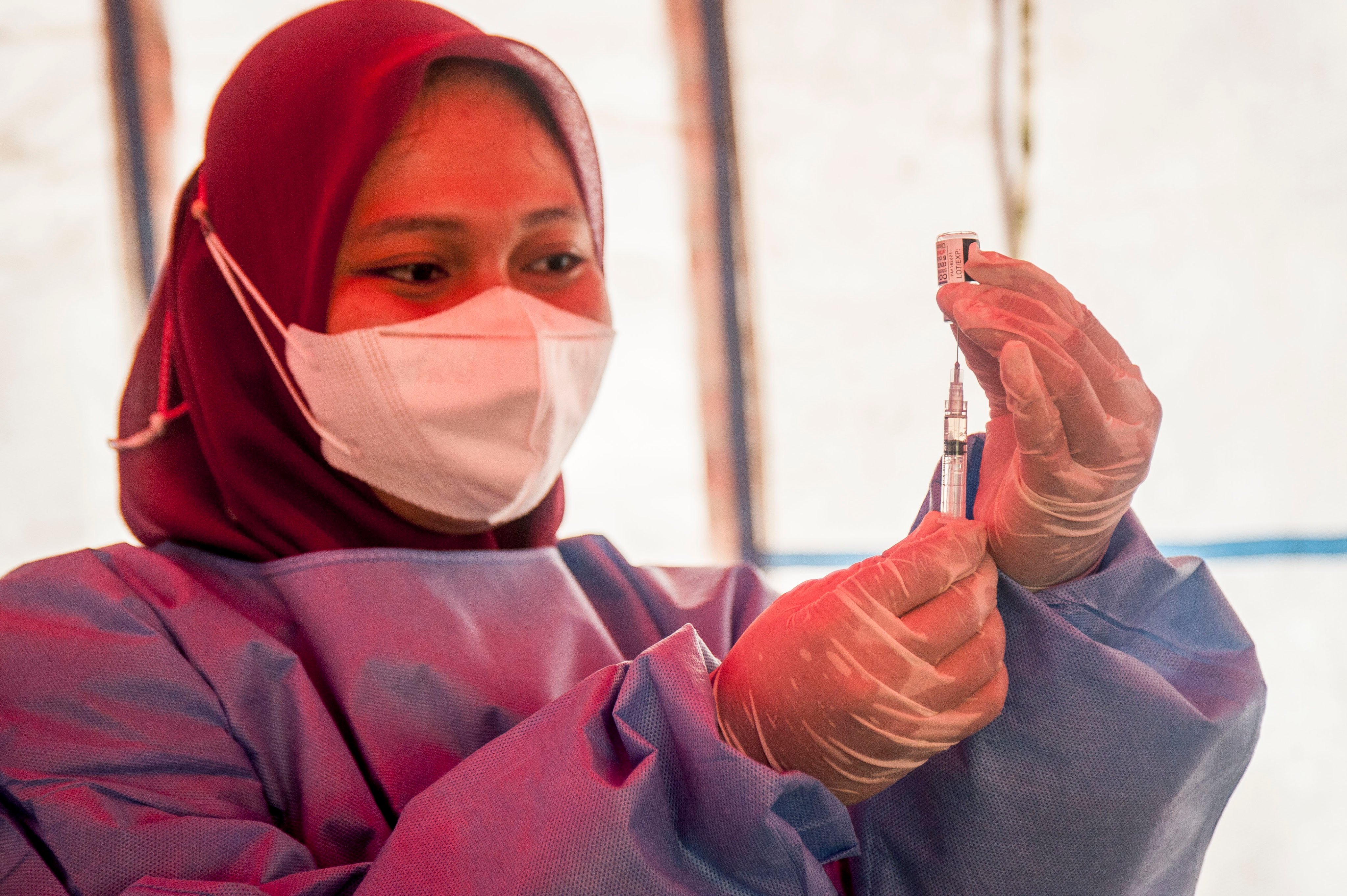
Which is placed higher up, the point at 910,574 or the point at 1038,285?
the point at 1038,285

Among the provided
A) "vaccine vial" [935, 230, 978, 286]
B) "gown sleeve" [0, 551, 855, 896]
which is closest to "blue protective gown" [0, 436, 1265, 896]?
"gown sleeve" [0, 551, 855, 896]

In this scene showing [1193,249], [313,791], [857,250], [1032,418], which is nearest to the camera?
[1032,418]

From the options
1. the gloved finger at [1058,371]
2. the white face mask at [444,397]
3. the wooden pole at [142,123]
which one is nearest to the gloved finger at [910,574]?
the gloved finger at [1058,371]

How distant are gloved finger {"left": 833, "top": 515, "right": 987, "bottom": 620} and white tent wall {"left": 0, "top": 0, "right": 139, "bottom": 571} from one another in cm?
276

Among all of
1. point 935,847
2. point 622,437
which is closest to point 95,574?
point 935,847

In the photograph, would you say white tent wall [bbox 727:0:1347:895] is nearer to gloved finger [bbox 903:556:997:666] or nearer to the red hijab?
the red hijab

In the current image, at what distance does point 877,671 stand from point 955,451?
20 centimetres

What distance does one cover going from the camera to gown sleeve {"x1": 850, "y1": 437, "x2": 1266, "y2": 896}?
0.70 metres

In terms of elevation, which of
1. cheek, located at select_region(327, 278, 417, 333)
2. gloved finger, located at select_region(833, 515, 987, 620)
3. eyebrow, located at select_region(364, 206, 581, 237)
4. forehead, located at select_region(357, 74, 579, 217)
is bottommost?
gloved finger, located at select_region(833, 515, 987, 620)

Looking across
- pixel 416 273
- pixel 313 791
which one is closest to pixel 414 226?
pixel 416 273

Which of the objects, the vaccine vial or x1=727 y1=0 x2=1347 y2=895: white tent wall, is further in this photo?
x1=727 y1=0 x2=1347 y2=895: white tent wall

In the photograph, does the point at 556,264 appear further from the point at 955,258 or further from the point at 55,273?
the point at 55,273

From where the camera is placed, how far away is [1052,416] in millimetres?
614

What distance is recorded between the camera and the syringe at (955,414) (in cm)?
71
